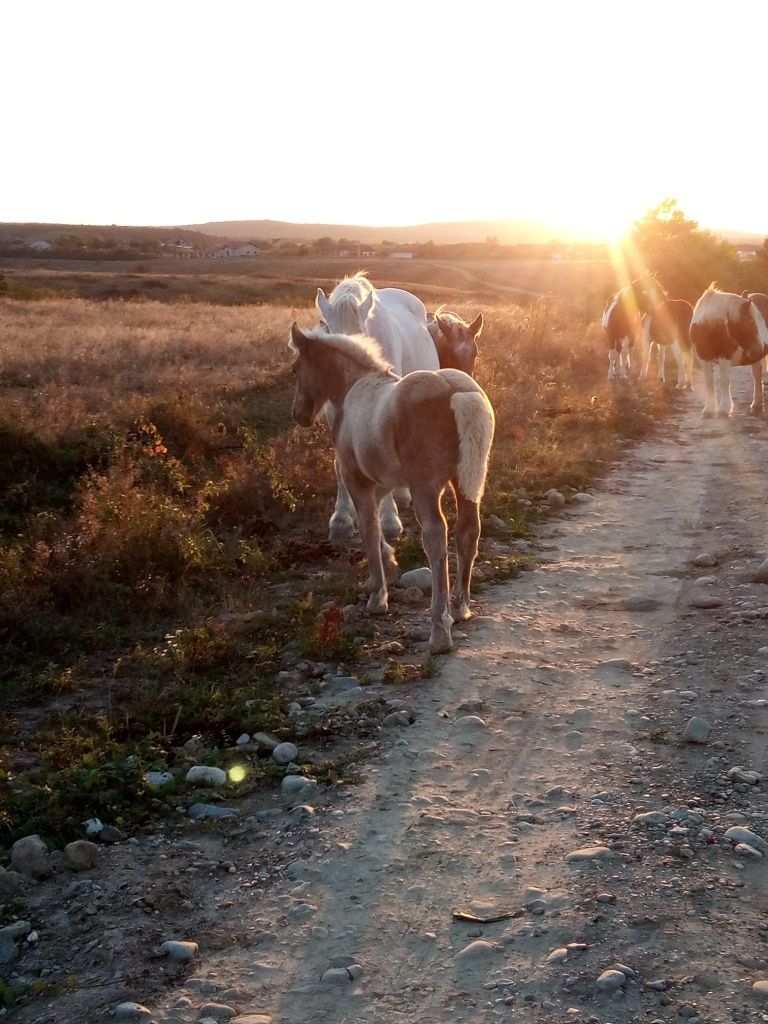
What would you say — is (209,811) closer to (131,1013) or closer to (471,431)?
(131,1013)

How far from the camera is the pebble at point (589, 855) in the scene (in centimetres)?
397

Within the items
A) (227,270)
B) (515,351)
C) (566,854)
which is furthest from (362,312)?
(227,270)

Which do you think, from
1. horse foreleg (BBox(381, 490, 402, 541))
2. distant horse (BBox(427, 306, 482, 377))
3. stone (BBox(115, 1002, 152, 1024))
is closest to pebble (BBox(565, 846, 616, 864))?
stone (BBox(115, 1002, 152, 1024))

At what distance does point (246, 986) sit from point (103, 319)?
101ft

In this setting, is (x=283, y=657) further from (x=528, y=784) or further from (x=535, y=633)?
(x=528, y=784)

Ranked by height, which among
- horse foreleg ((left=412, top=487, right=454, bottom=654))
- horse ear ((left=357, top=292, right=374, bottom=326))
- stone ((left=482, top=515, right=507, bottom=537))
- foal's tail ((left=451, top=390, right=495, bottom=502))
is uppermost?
horse ear ((left=357, top=292, right=374, bottom=326))

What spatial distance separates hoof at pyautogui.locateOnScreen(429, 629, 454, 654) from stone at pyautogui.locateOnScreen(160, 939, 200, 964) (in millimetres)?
2975

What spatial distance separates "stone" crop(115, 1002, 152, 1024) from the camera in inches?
→ 126

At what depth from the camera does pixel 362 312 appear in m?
9.20

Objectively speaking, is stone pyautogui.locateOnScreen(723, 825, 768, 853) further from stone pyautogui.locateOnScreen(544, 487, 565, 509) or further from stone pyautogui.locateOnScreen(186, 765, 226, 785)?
stone pyautogui.locateOnScreen(544, 487, 565, 509)

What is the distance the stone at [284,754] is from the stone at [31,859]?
4.10 ft

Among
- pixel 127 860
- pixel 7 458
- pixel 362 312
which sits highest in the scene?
pixel 362 312

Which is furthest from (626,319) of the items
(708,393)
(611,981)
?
(611,981)

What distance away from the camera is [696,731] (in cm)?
499
